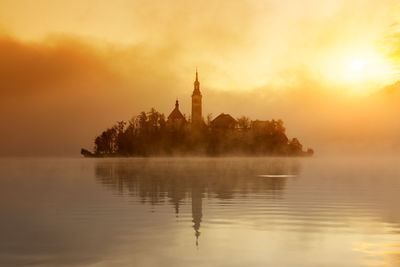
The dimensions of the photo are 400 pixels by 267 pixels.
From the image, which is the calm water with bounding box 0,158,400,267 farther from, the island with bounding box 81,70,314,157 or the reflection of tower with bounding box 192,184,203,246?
the island with bounding box 81,70,314,157

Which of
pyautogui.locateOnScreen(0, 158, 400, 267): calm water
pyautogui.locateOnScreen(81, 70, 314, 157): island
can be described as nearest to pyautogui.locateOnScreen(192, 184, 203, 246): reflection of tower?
pyautogui.locateOnScreen(0, 158, 400, 267): calm water

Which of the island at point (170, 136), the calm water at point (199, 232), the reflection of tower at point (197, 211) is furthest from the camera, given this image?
the island at point (170, 136)

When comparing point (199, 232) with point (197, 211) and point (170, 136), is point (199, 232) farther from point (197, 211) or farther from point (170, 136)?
point (170, 136)

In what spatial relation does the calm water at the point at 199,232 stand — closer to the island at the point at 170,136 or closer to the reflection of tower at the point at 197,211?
the reflection of tower at the point at 197,211

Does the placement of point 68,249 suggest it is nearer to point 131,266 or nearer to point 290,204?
point 131,266

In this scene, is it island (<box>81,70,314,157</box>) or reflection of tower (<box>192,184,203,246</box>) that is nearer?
reflection of tower (<box>192,184,203,246</box>)

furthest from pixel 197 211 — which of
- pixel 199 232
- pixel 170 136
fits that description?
pixel 170 136

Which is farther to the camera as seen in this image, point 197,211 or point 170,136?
point 170,136

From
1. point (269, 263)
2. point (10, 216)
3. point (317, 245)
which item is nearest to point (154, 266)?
point (269, 263)

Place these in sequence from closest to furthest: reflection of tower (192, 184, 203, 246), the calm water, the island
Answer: the calm water, reflection of tower (192, 184, 203, 246), the island

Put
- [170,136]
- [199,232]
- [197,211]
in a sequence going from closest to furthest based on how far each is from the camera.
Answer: [199,232] → [197,211] → [170,136]

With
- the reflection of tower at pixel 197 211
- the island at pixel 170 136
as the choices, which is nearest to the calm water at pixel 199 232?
the reflection of tower at pixel 197 211

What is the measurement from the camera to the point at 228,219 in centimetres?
2681

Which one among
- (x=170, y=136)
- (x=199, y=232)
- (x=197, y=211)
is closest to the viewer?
(x=199, y=232)
